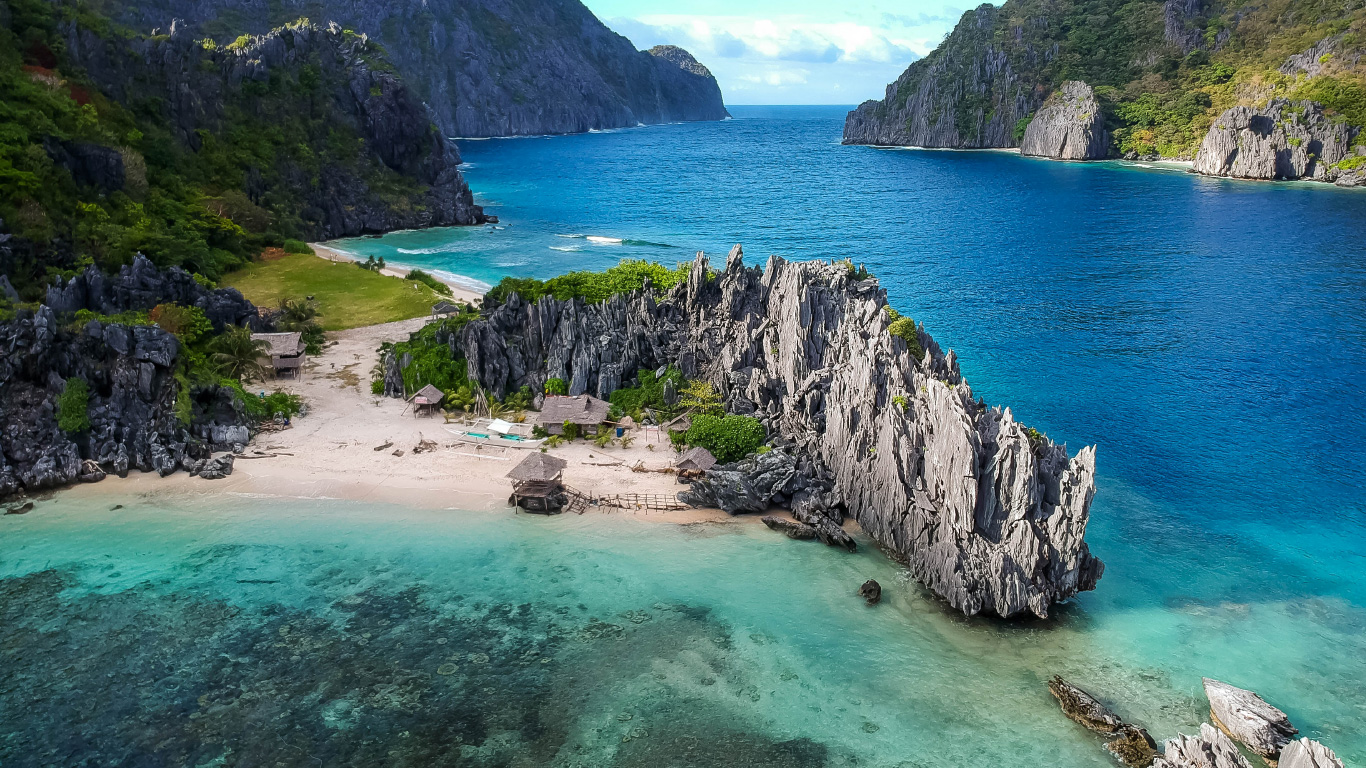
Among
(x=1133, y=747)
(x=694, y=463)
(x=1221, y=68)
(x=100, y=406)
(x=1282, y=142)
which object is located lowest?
(x=1133, y=747)

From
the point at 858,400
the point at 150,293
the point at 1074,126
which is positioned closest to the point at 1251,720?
the point at 858,400

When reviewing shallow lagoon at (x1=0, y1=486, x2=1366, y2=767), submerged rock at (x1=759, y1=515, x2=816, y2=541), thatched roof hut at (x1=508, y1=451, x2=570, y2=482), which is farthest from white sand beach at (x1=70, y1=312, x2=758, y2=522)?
submerged rock at (x1=759, y1=515, x2=816, y2=541)

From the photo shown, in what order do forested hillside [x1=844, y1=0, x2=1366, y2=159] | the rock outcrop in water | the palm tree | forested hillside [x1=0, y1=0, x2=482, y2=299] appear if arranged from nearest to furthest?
the rock outcrop in water < the palm tree < forested hillside [x1=0, y1=0, x2=482, y2=299] < forested hillside [x1=844, y1=0, x2=1366, y2=159]

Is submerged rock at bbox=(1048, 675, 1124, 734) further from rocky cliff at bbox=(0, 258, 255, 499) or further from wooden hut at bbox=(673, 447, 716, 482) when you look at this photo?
rocky cliff at bbox=(0, 258, 255, 499)

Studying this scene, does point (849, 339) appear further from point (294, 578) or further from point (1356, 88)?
point (1356, 88)

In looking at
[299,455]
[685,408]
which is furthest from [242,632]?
[685,408]

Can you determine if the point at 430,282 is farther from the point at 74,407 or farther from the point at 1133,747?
the point at 1133,747
